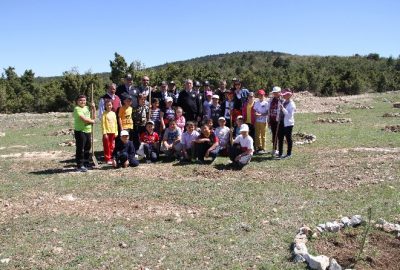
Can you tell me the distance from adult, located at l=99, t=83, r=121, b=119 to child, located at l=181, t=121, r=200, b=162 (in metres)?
2.12

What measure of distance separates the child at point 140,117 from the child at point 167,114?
529 millimetres

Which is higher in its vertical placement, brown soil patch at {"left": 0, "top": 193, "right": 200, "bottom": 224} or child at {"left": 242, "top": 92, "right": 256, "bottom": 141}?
child at {"left": 242, "top": 92, "right": 256, "bottom": 141}

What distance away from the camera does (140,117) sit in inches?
510

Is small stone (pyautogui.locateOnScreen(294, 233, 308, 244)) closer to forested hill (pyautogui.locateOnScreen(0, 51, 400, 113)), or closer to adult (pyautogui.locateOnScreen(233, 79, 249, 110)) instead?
adult (pyautogui.locateOnScreen(233, 79, 249, 110))

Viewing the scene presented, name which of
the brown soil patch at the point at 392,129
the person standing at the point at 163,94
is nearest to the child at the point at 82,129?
the person standing at the point at 163,94

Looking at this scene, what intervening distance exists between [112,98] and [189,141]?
253 cm

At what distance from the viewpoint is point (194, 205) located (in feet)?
29.6

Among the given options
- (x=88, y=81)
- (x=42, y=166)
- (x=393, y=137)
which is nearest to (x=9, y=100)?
(x=88, y=81)

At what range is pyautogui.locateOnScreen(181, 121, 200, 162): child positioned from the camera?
1276 centimetres

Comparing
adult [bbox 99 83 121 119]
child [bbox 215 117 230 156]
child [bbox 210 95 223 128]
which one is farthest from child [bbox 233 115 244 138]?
adult [bbox 99 83 121 119]

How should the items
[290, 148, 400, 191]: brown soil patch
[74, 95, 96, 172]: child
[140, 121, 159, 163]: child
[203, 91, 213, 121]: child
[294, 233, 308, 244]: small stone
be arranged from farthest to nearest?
[203, 91, 213, 121]: child
[140, 121, 159, 163]: child
[74, 95, 96, 172]: child
[290, 148, 400, 191]: brown soil patch
[294, 233, 308, 244]: small stone

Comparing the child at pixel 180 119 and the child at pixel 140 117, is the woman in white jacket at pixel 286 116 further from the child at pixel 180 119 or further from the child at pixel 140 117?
the child at pixel 140 117

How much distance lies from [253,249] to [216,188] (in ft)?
11.0

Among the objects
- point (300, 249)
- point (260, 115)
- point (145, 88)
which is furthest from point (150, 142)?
point (300, 249)
